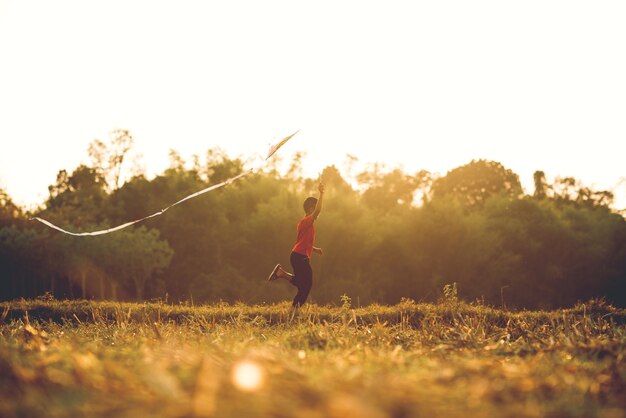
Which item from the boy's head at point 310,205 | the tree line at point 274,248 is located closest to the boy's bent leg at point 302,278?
the boy's head at point 310,205

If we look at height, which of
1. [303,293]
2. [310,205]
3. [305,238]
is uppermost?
[310,205]

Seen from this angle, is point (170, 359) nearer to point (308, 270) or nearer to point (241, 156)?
point (308, 270)

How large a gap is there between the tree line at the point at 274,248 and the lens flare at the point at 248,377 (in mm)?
39579

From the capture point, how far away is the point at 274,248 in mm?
47906

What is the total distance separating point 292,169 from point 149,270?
70.6 ft

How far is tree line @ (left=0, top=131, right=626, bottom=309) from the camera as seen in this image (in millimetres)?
42656

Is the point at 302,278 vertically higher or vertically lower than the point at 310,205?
lower

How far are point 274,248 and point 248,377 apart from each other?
1799 inches

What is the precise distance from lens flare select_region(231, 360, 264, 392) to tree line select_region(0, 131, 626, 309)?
39.6 meters

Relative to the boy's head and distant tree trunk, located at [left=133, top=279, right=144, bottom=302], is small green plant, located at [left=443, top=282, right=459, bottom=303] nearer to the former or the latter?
the boy's head

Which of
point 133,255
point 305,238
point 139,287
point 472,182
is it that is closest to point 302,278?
point 305,238

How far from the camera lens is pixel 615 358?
13.1 ft

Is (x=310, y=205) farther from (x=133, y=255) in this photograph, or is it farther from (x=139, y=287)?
(x=139, y=287)

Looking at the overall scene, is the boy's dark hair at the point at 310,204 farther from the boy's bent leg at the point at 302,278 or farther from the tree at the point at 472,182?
the tree at the point at 472,182
